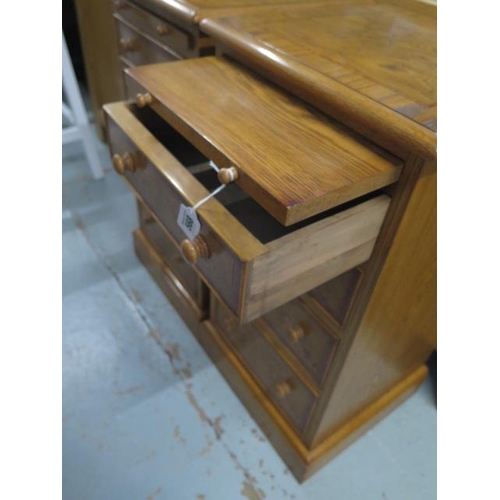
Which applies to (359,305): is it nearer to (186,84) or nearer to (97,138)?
(186,84)

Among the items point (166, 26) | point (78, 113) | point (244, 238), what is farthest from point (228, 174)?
point (78, 113)

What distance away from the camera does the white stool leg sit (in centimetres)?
141

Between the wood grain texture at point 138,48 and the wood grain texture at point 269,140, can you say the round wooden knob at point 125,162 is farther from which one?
the wood grain texture at point 138,48

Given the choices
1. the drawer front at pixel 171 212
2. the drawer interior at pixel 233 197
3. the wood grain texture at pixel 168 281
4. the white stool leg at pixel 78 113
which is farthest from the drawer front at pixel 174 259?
the white stool leg at pixel 78 113

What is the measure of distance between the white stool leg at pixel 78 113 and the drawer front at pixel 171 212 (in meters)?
0.87

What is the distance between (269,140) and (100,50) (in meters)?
1.23

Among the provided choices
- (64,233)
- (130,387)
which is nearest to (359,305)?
(130,387)

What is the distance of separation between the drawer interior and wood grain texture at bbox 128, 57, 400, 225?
0.28ft

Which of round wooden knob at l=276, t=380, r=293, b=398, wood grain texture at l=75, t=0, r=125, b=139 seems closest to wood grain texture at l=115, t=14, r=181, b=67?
wood grain texture at l=75, t=0, r=125, b=139

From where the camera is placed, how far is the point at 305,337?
29.9 inches

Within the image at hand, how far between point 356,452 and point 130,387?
563 millimetres

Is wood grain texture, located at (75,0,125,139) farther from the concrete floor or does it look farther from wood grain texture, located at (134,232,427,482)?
wood grain texture, located at (134,232,427,482)

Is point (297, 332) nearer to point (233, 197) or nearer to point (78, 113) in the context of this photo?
point (233, 197)

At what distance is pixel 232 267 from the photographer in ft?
1.53
